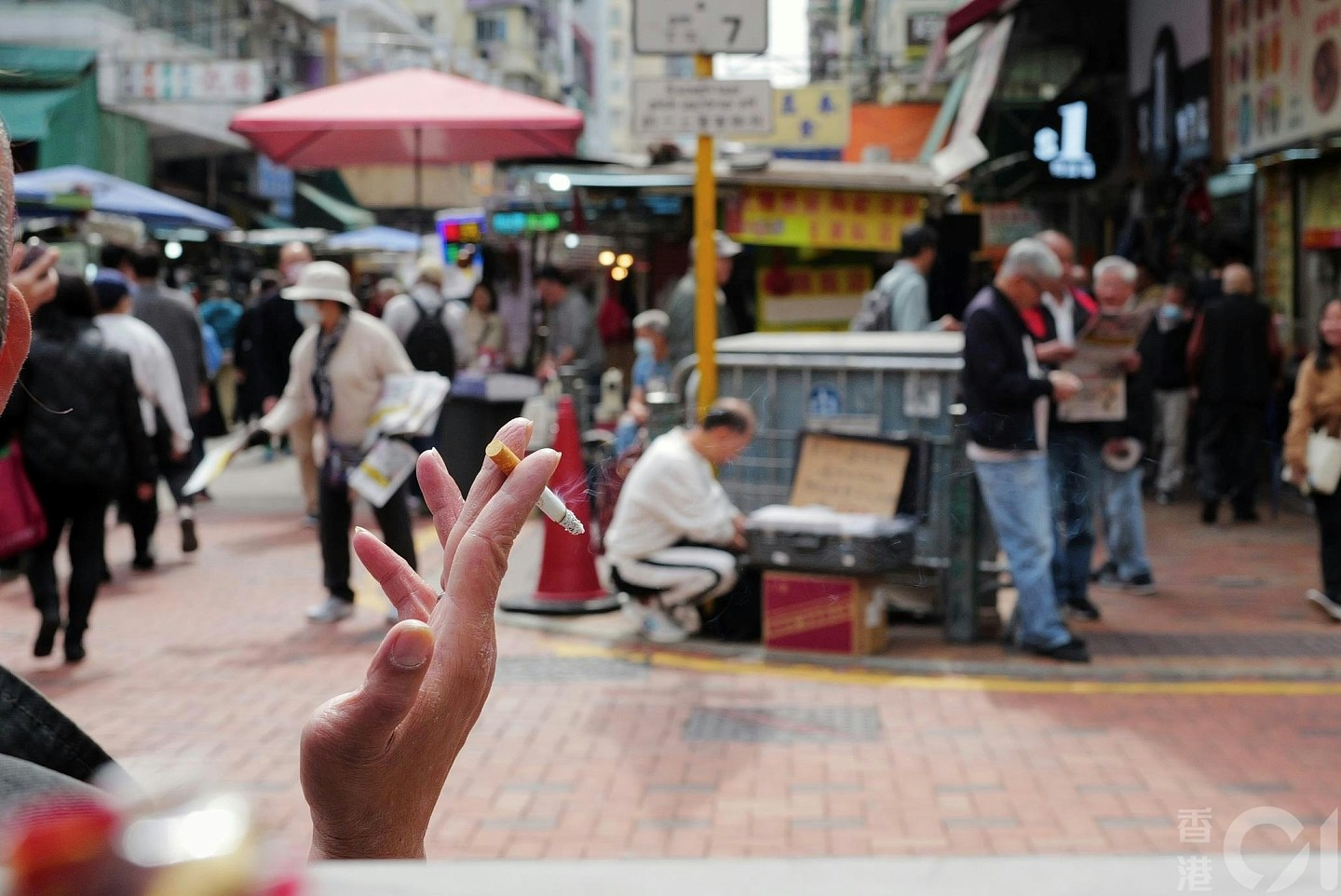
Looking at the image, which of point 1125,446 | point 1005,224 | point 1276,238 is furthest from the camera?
point 1005,224

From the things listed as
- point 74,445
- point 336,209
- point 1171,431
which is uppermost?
point 336,209

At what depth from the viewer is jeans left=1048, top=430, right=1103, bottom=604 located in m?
8.12

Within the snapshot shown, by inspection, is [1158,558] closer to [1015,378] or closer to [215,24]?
[1015,378]

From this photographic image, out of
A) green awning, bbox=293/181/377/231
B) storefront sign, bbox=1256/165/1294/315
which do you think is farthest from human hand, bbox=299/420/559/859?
green awning, bbox=293/181/377/231

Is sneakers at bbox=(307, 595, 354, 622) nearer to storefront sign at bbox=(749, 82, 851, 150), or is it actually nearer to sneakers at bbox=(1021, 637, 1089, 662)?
sneakers at bbox=(1021, 637, 1089, 662)

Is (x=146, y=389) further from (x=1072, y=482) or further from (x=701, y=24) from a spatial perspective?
(x=1072, y=482)

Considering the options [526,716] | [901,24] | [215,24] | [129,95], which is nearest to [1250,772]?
[526,716]

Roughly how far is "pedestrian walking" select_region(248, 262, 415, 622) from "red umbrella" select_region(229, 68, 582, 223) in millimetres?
3955

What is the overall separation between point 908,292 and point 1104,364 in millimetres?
2812

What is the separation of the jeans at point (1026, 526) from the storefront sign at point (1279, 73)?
436 cm

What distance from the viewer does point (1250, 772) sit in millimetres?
5492

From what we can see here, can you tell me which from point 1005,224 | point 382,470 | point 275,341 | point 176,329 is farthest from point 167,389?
point 1005,224

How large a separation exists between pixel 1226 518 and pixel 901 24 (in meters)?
19.1

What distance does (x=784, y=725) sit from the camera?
245 inches
